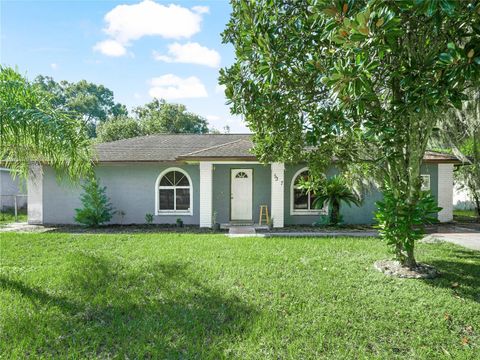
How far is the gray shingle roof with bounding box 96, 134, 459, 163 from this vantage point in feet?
37.0

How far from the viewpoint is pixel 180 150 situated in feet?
44.5

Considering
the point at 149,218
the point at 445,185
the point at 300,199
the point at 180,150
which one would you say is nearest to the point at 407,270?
the point at 300,199

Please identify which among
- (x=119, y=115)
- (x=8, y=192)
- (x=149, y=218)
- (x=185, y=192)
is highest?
(x=119, y=115)

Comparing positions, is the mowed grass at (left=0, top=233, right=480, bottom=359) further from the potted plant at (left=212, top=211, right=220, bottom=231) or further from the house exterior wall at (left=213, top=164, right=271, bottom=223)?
the house exterior wall at (left=213, top=164, right=271, bottom=223)

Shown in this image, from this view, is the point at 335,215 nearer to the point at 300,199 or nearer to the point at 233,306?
the point at 300,199

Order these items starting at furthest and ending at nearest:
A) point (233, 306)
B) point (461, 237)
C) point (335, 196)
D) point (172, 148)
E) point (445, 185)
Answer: point (172, 148), point (445, 185), point (335, 196), point (461, 237), point (233, 306)

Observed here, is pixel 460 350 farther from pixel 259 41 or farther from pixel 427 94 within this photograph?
pixel 259 41

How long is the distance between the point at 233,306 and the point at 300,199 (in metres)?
8.57

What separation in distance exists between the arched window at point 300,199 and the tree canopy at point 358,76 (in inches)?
208

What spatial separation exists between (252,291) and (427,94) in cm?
367

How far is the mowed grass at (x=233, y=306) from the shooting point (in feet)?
11.2

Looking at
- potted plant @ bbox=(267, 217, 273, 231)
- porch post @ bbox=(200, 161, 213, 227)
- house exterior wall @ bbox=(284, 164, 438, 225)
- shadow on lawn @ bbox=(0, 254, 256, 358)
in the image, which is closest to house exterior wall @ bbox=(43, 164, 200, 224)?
porch post @ bbox=(200, 161, 213, 227)

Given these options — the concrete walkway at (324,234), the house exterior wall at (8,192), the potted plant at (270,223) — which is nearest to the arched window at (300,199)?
the potted plant at (270,223)

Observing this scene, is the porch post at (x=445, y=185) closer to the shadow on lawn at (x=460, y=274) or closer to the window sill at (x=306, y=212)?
the window sill at (x=306, y=212)
